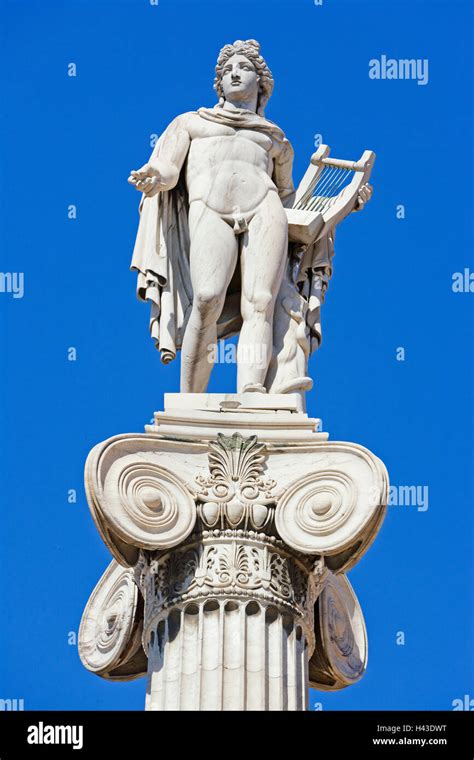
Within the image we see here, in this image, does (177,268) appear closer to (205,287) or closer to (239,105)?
(205,287)

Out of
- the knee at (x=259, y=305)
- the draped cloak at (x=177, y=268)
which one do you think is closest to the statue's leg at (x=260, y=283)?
the knee at (x=259, y=305)

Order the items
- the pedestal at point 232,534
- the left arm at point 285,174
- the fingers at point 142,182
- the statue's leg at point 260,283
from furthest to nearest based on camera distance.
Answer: the left arm at point 285,174, the fingers at point 142,182, the statue's leg at point 260,283, the pedestal at point 232,534

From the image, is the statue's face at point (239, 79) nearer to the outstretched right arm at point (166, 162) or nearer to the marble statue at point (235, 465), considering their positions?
the marble statue at point (235, 465)

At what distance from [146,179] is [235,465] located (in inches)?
189

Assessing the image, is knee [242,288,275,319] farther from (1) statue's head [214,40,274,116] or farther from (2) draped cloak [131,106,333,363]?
(1) statue's head [214,40,274,116]

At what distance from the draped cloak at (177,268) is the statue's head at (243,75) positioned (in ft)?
1.10

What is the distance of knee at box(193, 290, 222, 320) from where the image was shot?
31.6 m

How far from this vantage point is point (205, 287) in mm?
31625

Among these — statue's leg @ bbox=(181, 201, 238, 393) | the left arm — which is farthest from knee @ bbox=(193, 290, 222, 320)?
the left arm

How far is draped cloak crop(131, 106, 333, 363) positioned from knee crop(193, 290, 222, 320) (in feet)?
2.11

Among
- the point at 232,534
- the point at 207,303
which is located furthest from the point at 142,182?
the point at 232,534

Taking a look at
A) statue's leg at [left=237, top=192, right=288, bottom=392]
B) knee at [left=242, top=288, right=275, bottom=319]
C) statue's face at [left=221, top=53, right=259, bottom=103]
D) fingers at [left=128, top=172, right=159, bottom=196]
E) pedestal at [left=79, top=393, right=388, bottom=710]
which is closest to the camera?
pedestal at [left=79, top=393, right=388, bottom=710]

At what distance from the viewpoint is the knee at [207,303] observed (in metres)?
31.6

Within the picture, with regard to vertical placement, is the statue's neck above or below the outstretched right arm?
above
